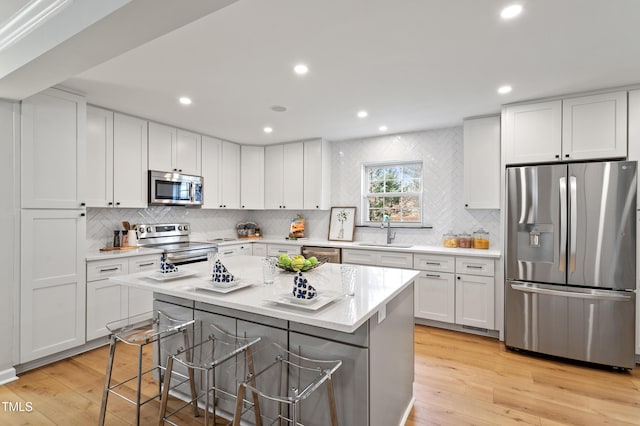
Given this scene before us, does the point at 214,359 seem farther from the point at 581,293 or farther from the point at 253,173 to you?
the point at 253,173

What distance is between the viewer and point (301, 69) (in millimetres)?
2572

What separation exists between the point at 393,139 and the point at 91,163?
12.3ft

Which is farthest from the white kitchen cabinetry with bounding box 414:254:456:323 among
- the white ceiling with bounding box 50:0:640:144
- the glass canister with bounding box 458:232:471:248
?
the white ceiling with bounding box 50:0:640:144

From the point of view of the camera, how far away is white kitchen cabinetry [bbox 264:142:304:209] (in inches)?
199

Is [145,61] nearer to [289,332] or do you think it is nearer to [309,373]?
[289,332]

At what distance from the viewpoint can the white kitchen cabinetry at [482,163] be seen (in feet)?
12.1

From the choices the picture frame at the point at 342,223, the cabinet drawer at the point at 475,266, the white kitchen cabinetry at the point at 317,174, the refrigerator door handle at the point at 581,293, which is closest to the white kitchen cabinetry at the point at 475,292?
the cabinet drawer at the point at 475,266

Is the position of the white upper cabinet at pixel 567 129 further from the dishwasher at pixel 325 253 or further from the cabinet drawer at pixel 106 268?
the cabinet drawer at pixel 106 268

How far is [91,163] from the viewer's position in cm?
340

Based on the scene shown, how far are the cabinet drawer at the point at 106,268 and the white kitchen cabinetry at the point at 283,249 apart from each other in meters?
2.03

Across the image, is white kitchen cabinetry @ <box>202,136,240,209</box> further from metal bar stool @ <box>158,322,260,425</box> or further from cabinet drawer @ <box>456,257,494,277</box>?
cabinet drawer @ <box>456,257,494,277</box>

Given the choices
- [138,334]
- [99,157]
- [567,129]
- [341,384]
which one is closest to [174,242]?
[99,157]

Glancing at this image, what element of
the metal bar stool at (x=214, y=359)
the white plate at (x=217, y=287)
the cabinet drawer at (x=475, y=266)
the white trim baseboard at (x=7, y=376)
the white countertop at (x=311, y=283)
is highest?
the white plate at (x=217, y=287)

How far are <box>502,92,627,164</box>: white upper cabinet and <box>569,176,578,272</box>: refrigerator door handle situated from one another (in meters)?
0.32
